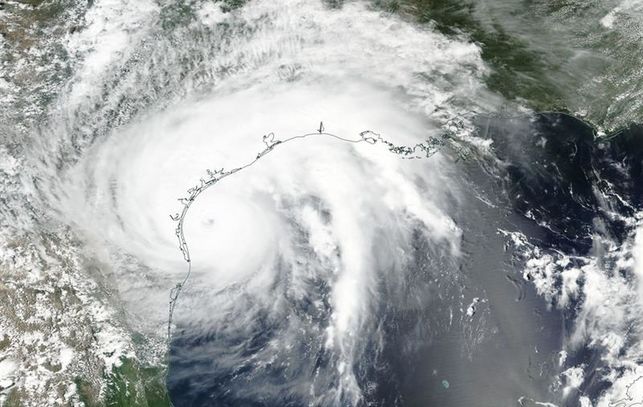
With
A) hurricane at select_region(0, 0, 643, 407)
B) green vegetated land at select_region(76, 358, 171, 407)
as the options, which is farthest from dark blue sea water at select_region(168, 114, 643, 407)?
green vegetated land at select_region(76, 358, 171, 407)

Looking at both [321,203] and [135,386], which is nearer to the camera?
[135,386]

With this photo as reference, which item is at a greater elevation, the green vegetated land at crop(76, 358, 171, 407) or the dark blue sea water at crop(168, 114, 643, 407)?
the dark blue sea water at crop(168, 114, 643, 407)

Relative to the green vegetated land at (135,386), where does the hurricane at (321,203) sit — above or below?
above

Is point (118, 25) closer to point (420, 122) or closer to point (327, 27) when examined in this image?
point (327, 27)

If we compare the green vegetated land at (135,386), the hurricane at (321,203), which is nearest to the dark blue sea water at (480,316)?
the hurricane at (321,203)

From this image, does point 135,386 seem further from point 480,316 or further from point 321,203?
point 480,316

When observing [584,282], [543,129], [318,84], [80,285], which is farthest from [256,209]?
[584,282]

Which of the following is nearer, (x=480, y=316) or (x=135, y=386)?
(x=135, y=386)

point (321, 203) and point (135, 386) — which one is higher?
point (321, 203)

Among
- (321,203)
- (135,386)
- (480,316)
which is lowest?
(135,386)

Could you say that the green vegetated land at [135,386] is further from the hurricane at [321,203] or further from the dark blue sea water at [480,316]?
the dark blue sea water at [480,316]

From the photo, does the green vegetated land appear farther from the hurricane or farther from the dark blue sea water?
the dark blue sea water

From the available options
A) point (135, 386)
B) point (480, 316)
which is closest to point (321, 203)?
point (480, 316)
